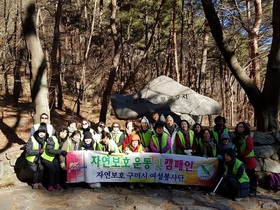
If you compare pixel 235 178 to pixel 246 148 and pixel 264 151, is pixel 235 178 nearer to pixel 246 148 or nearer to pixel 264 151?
pixel 246 148

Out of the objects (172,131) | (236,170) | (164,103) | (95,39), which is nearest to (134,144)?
(172,131)

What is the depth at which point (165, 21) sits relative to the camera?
68.1 ft

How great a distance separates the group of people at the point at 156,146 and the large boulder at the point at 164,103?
12.9 feet

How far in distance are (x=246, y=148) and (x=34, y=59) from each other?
212 inches

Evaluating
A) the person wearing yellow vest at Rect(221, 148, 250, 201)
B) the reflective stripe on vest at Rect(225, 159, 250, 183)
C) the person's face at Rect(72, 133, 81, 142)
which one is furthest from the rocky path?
the person's face at Rect(72, 133, 81, 142)

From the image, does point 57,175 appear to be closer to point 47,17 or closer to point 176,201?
point 176,201

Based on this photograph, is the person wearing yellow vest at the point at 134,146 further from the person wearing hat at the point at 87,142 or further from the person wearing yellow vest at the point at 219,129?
the person wearing yellow vest at the point at 219,129

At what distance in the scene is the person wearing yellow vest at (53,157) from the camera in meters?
6.12

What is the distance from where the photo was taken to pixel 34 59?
7.57 metres

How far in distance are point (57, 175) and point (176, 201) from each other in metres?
2.48

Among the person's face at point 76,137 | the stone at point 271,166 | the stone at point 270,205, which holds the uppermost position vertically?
the person's face at point 76,137

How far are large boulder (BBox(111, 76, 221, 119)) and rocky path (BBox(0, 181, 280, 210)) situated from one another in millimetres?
4741

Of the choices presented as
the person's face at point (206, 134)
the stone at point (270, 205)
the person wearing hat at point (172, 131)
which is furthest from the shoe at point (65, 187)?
the stone at point (270, 205)

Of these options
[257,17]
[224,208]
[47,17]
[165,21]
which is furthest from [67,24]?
[224,208]
